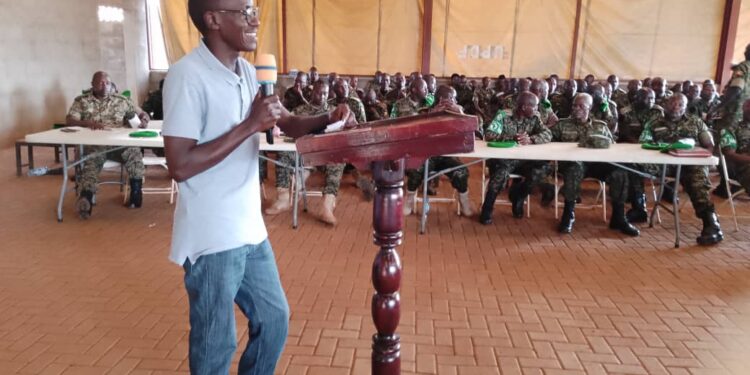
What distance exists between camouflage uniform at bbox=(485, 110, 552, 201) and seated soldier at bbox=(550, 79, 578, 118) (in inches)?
116

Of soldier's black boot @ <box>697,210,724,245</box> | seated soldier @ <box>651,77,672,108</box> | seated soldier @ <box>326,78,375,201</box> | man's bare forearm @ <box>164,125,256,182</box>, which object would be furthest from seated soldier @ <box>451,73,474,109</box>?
A: man's bare forearm @ <box>164,125,256,182</box>

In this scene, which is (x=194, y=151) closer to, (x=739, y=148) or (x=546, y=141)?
(x=546, y=141)

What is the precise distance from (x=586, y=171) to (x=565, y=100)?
121 inches

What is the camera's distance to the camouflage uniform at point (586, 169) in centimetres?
544

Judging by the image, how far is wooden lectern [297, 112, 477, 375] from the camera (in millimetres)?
1370

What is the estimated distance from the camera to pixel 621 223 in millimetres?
5371

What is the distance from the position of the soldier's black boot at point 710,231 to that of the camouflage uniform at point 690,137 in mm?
49

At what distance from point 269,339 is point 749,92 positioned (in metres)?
6.81

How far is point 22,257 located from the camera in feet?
14.2

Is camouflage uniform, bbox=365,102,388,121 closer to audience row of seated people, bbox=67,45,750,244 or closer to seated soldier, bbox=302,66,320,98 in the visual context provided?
seated soldier, bbox=302,66,320,98

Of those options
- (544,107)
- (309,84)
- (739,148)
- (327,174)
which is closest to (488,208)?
(327,174)

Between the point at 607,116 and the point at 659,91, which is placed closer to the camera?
the point at 607,116

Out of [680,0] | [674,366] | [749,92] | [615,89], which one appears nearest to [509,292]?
[674,366]

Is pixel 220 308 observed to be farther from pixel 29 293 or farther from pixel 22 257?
pixel 22 257
